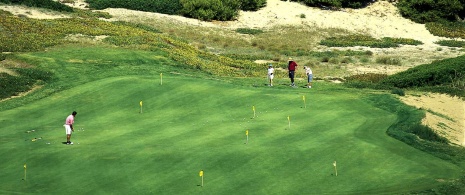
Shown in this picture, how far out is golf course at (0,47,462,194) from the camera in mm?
31812

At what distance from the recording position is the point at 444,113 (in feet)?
163

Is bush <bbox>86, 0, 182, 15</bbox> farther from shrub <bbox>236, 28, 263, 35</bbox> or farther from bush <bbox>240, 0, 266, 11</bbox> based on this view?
shrub <bbox>236, 28, 263, 35</bbox>

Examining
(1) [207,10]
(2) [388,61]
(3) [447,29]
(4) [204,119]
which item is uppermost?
(1) [207,10]

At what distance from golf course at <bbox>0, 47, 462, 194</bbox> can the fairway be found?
0.05m

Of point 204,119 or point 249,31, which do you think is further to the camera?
point 249,31

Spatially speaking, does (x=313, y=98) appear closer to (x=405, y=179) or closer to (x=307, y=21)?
(x=405, y=179)

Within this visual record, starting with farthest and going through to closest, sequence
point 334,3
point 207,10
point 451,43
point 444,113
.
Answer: point 334,3, point 207,10, point 451,43, point 444,113

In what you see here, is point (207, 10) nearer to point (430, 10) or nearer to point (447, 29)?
point (430, 10)

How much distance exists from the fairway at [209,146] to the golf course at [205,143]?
0.15 ft

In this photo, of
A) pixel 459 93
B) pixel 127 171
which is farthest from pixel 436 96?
pixel 127 171

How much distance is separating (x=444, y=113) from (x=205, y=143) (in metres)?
17.4

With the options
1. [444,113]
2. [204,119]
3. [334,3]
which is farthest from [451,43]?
[204,119]

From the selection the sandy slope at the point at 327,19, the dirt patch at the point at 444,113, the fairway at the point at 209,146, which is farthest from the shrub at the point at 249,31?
the fairway at the point at 209,146

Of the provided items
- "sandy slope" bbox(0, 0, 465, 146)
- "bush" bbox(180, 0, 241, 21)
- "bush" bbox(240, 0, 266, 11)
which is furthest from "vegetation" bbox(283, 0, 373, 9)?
"bush" bbox(180, 0, 241, 21)
